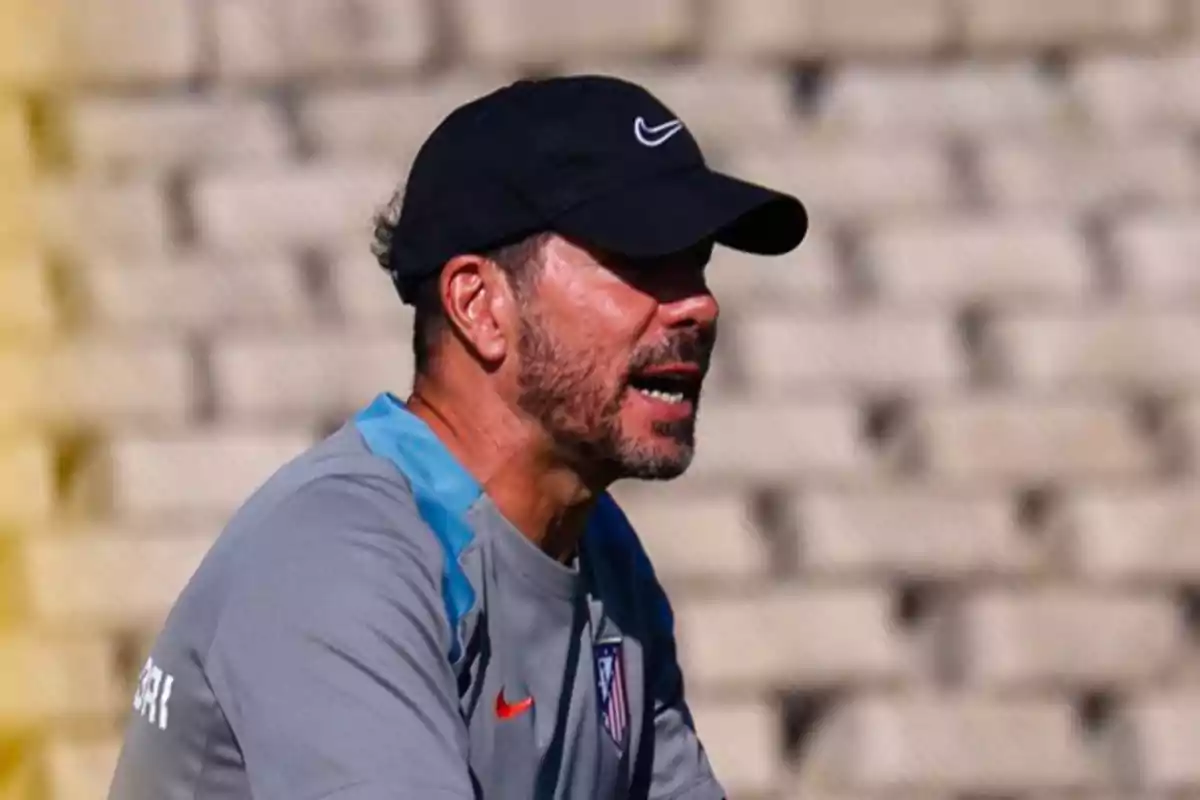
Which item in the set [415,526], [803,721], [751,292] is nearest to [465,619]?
[415,526]

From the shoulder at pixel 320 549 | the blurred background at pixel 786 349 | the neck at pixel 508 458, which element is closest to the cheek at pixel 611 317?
the neck at pixel 508 458

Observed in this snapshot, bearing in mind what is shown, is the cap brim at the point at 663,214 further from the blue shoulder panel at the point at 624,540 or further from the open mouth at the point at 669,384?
the blue shoulder panel at the point at 624,540

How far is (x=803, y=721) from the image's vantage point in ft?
15.0

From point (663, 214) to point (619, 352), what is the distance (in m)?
0.14

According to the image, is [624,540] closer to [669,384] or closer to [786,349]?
[669,384]

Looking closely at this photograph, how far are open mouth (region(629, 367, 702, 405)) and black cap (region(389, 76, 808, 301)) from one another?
0.13 meters

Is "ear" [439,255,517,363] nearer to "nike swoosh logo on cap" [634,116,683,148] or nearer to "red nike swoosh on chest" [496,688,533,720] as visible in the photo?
"nike swoosh logo on cap" [634,116,683,148]

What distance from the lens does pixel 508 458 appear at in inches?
86.9

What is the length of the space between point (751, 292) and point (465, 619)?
3057 millimetres

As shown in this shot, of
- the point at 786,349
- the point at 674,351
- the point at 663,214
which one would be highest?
the point at 663,214

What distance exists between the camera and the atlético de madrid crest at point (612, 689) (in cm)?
230

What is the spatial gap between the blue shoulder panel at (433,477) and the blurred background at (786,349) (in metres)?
2.29

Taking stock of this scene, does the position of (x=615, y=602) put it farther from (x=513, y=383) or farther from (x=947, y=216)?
(x=947, y=216)

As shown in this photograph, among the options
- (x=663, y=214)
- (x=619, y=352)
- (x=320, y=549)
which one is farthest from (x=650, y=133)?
(x=320, y=549)
